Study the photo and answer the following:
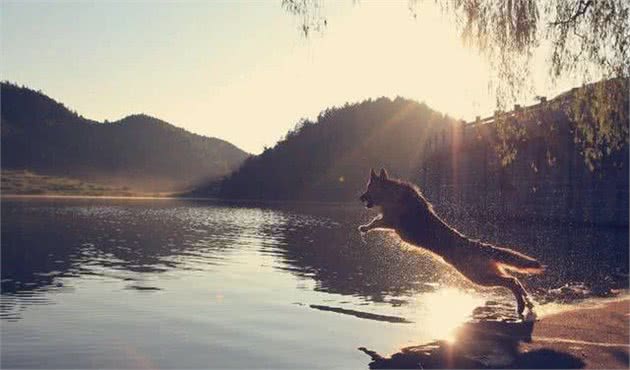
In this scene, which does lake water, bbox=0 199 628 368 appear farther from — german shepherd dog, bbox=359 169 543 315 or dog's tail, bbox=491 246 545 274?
dog's tail, bbox=491 246 545 274

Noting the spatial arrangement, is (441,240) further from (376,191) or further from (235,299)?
(235,299)

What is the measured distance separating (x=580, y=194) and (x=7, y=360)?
42343 millimetres

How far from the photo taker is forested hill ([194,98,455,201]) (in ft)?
464

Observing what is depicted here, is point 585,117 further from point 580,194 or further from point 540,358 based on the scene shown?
point 580,194

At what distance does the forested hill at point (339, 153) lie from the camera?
464ft

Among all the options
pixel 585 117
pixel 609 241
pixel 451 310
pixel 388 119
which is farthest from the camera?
pixel 388 119

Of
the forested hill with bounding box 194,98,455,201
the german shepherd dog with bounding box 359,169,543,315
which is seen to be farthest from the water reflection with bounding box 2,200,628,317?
the forested hill with bounding box 194,98,455,201

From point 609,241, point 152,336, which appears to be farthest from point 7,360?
point 609,241

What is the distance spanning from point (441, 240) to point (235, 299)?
504 centimetres

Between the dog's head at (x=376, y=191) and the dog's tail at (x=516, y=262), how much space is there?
2857 millimetres

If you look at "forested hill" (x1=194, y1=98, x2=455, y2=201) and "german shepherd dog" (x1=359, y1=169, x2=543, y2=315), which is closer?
"german shepherd dog" (x1=359, y1=169, x2=543, y2=315)

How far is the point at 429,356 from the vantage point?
28.6 feet

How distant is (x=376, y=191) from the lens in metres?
13.9

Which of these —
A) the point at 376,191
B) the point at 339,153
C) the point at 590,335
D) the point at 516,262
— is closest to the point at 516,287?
the point at 516,262
